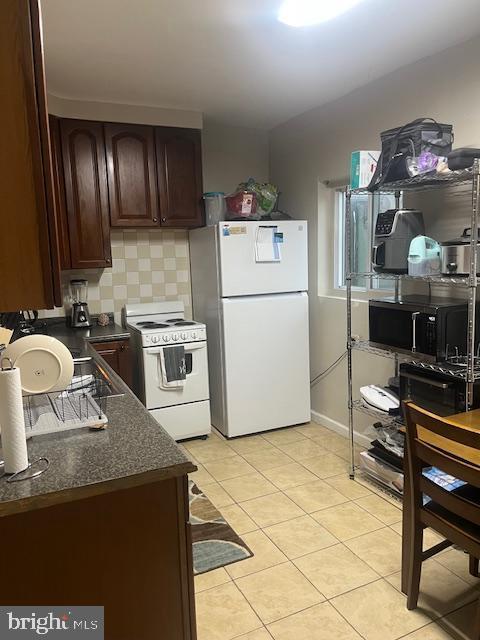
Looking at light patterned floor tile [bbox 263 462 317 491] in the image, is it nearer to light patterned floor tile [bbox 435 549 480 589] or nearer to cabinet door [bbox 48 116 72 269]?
light patterned floor tile [bbox 435 549 480 589]

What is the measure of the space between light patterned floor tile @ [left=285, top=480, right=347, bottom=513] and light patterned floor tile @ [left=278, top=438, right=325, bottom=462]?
0.39 m

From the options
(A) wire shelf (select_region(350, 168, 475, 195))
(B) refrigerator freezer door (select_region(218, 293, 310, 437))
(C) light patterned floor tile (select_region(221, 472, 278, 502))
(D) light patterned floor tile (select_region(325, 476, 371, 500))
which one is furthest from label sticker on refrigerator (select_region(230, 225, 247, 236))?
(D) light patterned floor tile (select_region(325, 476, 371, 500))

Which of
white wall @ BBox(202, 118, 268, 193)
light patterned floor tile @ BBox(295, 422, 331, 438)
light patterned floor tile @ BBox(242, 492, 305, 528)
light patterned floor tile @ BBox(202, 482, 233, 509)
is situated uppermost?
white wall @ BBox(202, 118, 268, 193)

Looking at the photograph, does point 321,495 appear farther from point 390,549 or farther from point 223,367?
point 223,367

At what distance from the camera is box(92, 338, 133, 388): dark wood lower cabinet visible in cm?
330

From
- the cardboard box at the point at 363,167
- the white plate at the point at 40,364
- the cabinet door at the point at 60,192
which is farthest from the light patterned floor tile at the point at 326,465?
the cabinet door at the point at 60,192

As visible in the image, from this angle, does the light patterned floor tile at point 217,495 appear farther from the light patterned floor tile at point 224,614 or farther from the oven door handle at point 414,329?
the oven door handle at point 414,329

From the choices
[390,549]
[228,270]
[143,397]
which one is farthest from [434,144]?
[143,397]

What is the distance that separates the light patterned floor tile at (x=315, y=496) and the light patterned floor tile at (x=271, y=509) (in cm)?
5

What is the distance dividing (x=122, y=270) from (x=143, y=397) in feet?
3.47

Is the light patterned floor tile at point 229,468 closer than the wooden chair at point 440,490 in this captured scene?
No

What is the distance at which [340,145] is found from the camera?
3.36 meters

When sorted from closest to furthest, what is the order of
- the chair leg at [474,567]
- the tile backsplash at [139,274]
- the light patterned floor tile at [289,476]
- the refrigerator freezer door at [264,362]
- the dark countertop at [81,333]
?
the chair leg at [474,567] → the light patterned floor tile at [289,476] → the dark countertop at [81,333] → the refrigerator freezer door at [264,362] → the tile backsplash at [139,274]

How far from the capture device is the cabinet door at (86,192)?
131 inches
